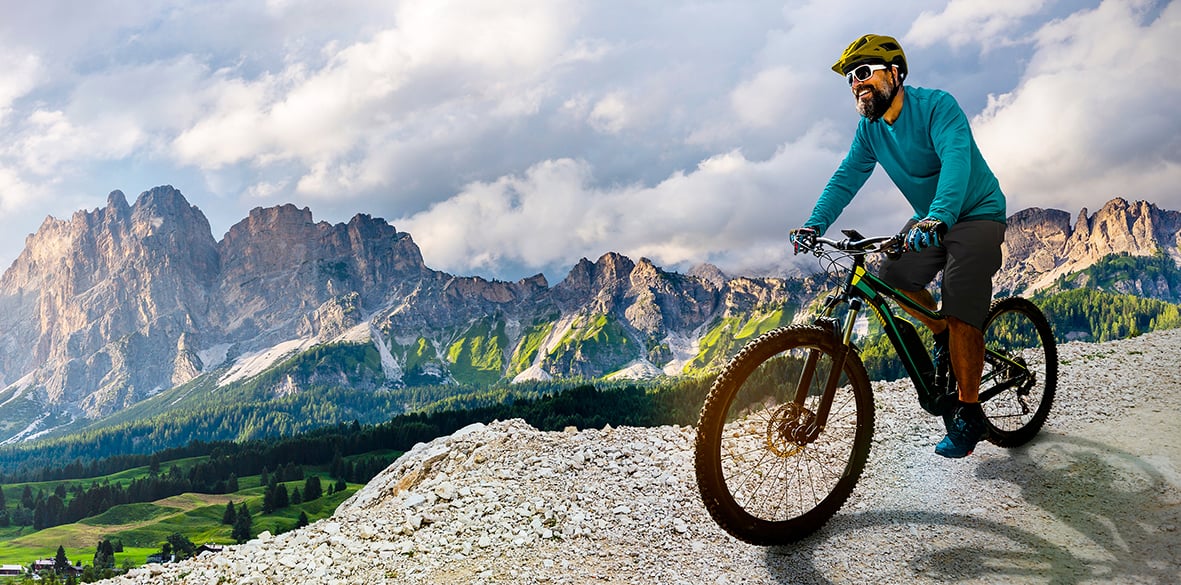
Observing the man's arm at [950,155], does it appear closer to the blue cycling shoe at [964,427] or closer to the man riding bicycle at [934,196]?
the man riding bicycle at [934,196]

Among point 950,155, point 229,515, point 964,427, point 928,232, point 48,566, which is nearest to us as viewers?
point 928,232

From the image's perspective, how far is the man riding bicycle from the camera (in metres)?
7.09

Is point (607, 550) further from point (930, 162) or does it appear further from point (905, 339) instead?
point (930, 162)

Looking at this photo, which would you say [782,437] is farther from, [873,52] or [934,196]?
[873,52]

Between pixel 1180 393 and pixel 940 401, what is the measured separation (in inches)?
254

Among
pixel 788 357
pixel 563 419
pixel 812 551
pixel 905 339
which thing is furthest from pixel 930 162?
pixel 563 419

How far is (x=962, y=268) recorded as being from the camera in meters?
7.68

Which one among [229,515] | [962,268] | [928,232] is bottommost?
[229,515]

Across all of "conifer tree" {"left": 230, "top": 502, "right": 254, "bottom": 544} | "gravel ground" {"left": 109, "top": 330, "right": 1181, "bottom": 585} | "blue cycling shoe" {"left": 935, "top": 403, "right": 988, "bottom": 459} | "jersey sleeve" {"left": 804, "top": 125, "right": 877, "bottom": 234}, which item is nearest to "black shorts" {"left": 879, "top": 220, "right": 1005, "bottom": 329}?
"jersey sleeve" {"left": 804, "top": 125, "right": 877, "bottom": 234}

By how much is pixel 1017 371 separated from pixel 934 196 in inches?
145

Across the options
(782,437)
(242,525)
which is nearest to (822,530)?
(782,437)

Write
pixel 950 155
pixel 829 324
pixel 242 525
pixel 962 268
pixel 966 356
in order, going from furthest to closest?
pixel 242 525 < pixel 966 356 < pixel 962 268 < pixel 829 324 < pixel 950 155

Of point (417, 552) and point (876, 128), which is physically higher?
point (876, 128)

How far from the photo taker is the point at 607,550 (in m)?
8.05
